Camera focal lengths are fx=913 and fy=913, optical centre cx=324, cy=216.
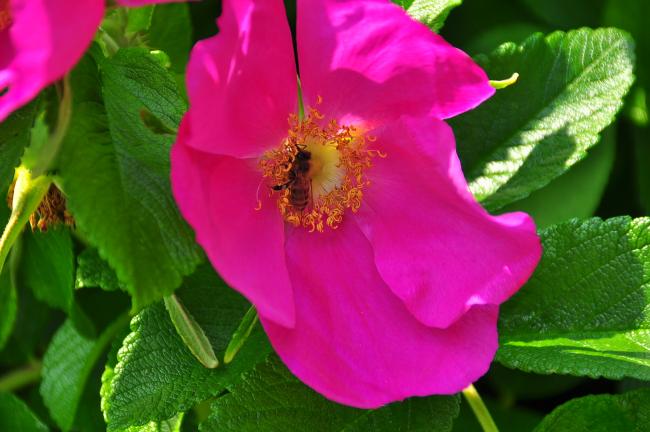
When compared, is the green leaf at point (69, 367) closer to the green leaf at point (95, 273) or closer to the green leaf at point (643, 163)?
the green leaf at point (95, 273)

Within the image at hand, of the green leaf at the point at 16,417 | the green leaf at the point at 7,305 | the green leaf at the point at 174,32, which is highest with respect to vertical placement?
the green leaf at the point at 174,32

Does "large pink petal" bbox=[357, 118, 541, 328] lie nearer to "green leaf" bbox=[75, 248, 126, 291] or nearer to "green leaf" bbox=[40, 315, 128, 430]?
"green leaf" bbox=[75, 248, 126, 291]

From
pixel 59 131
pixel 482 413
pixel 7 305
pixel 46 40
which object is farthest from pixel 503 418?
pixel 46 40

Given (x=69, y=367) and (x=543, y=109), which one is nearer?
(x=543, y=109)

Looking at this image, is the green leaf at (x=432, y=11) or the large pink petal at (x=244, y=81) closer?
the large pink petal at (x=244, y=81)

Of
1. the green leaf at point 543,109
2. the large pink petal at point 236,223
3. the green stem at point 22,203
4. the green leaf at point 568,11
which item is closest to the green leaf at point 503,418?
the green leaf at point 543,109

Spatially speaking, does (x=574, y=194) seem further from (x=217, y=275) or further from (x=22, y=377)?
(x=22, y=377)
